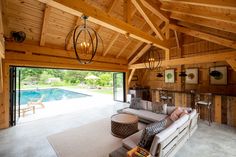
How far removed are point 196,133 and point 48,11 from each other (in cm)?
624

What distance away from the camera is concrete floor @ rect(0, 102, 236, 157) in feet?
9.95

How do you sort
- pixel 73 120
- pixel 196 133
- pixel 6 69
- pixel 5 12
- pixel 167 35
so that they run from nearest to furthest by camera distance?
pixel 5 12 < pixel 196 133 < pixel 6 69 < pixel 73 120 < pixel 167 35

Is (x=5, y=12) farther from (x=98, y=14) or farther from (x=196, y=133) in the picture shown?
(x=196, y=133)

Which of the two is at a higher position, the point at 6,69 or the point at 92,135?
the point at 6,69

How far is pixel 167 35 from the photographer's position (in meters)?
6.37

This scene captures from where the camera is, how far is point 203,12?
383 cm

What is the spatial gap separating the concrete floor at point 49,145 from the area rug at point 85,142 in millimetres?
247

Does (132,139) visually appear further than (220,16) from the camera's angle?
No

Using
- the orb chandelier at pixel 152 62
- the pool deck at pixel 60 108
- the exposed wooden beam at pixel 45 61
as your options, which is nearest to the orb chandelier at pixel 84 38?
the exposed wooden beam at pixel 45 61

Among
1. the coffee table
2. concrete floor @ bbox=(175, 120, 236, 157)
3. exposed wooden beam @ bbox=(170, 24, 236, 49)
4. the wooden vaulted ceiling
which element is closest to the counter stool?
concrete floor @ bbox=(175, 120, 236, 157)

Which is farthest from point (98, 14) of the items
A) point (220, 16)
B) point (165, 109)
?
point (165, 109)

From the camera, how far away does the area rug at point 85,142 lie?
121 inches

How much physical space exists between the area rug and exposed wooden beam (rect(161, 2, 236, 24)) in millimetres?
4531

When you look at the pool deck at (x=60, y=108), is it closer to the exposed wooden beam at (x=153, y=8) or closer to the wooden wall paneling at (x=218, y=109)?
the wooden wall paneling at (x=218, y=109)
